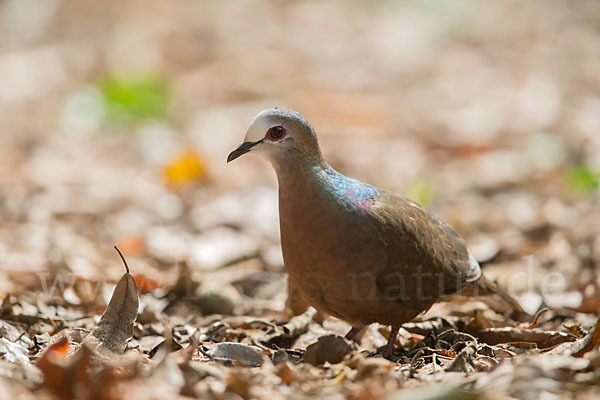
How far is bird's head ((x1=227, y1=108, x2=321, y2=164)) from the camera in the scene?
389cm

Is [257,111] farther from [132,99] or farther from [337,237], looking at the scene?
[337,237]

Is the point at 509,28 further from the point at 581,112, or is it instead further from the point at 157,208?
the point at 157,208

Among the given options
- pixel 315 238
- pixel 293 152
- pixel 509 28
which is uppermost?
pixel 509 28

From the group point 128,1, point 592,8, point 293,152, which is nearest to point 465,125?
point 592,8

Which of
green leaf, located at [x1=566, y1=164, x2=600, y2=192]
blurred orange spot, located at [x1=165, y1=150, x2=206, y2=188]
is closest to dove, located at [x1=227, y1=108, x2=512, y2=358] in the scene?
green leaf, located at [x1=566, y1=164, x2=600, y2=192]

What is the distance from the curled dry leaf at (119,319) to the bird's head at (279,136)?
81cm

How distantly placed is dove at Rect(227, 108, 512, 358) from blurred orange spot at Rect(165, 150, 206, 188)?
375cm

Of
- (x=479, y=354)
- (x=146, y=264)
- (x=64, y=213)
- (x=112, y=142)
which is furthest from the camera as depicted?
(x=112, y=142)

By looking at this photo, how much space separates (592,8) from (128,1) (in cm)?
727

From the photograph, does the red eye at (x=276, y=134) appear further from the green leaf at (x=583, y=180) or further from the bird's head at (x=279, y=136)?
the green leaf at (x=583, y=180)

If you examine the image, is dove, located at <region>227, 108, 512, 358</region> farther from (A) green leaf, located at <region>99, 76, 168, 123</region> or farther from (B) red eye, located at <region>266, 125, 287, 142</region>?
(A) green leaf, located at <region>99, 76, 168, 123</region>

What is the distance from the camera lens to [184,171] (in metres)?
7.66

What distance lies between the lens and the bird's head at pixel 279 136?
153 inches

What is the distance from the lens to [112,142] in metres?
8.84
